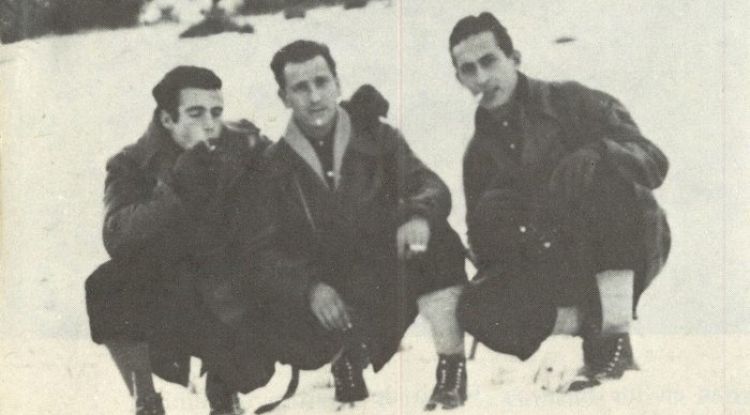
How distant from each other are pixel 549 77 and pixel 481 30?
1.07 ft

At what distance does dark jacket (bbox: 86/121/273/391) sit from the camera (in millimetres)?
4336

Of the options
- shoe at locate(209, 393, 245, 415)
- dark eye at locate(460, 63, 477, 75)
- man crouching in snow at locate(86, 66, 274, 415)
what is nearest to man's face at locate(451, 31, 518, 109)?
dark eye at locate(460, 63, 477, 75)

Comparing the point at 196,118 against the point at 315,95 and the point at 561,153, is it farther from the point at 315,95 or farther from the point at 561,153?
the point at 561,153

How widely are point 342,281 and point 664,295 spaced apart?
4.14ft

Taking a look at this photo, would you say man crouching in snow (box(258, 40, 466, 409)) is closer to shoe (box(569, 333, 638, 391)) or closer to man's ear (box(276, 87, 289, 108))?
man's ear (box(276, 87, 289, 108))

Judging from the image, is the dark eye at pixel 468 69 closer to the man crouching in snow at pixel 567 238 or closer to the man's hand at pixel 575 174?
the man crouching in snow at pixel 567 238

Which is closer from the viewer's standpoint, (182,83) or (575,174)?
Result: (575,174)

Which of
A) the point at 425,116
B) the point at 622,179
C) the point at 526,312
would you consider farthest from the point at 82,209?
the point at 622,179

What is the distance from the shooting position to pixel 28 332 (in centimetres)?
452

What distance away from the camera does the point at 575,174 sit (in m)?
4.27

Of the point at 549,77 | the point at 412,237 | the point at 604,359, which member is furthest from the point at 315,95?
the point at 604,359

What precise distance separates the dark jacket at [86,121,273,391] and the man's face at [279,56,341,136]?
0.19 metres

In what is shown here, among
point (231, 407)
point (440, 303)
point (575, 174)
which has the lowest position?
point (231, 407)

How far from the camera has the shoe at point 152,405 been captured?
14.4 feet
